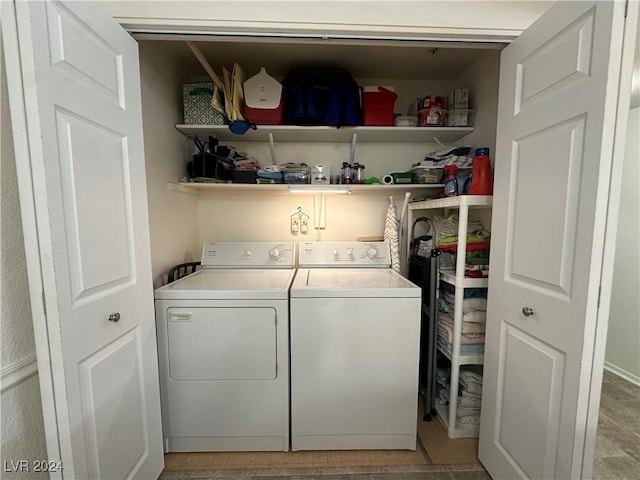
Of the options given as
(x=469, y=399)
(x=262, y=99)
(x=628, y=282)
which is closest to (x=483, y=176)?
(x=469, y=399)

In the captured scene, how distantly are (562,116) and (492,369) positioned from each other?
3.82 ft

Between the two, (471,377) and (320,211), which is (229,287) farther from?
(471,377)

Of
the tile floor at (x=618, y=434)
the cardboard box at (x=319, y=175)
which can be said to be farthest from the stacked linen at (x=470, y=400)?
the cardboard box at (x=319, y=175)

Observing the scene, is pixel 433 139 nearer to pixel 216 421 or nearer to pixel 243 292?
pixel 243 292

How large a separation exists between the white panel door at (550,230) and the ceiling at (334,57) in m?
0.78

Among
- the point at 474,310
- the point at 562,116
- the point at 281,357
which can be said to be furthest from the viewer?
the point at 474,310

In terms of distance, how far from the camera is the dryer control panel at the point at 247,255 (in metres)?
2.11

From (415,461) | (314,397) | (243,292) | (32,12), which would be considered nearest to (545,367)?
(415,461)

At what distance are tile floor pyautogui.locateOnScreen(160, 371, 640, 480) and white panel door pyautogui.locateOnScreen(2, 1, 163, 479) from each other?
334mm

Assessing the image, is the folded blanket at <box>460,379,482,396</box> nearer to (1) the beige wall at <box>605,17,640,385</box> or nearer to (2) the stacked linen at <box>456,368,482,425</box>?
(2) the stacked linen at <box>456,368,482,425</box>

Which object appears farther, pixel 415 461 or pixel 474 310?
pixel 474 310

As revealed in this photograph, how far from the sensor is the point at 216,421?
1.54 metres

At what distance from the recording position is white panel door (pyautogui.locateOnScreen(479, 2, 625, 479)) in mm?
887

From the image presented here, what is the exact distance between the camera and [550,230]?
104 cm
